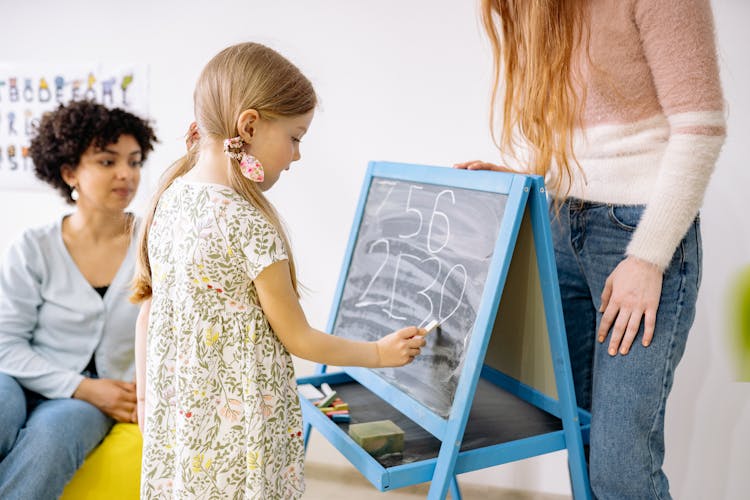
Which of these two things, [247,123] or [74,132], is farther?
[74,132]

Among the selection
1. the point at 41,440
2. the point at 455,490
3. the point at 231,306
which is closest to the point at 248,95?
the point at 231,306

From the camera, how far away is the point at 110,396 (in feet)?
5.40

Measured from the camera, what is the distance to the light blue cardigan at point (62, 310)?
1.72m

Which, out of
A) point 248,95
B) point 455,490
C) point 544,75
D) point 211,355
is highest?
point 544,75

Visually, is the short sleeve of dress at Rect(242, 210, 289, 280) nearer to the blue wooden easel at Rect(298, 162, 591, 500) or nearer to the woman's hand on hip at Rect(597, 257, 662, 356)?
the blue wooden easel at Rect(298, 162, 591, 500)

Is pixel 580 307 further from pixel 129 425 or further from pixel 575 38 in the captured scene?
pixel 129 425

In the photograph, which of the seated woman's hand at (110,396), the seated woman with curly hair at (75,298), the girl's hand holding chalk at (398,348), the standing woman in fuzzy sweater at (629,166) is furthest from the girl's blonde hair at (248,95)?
the seated woman's hand at (110,396)

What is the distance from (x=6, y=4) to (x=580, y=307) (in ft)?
8.19

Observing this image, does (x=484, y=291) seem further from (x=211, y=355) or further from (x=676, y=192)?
(x=211, y=355)

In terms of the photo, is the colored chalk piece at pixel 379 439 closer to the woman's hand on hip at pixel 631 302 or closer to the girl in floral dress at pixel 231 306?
the girl in floral dress at pixel 231 306

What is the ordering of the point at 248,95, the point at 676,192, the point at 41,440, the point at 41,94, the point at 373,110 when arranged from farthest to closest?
the point at 41,94, the point at 373,110, the point at 41,440, the point at 248,95, the point at 676,192

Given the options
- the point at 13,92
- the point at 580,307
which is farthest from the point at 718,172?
the point at 13,92

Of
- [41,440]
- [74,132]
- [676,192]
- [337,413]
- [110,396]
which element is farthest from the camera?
[74,132]

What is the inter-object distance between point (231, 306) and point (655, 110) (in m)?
0.80
